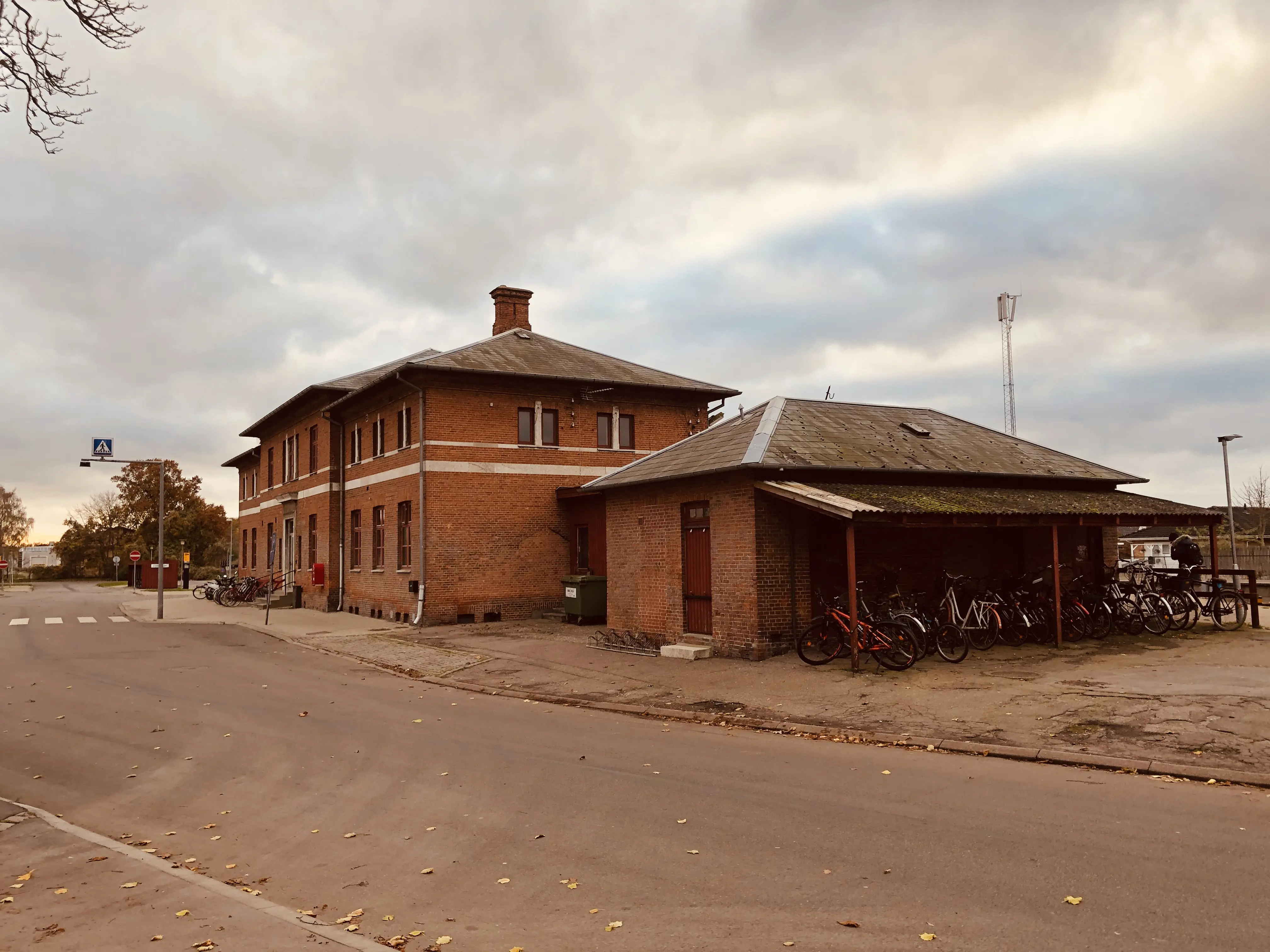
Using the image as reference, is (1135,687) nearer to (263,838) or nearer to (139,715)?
(263,838)

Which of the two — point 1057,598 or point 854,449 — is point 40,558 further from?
point 1057,598

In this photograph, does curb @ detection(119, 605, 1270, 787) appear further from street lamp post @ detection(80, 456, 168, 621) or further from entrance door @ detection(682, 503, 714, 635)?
street lamp post @ detection(80, 456, 168, 621)

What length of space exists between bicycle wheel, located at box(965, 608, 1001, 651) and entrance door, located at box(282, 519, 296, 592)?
26.6 metres

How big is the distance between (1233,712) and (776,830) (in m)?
6.20

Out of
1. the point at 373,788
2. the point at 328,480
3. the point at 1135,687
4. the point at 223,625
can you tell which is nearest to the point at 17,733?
the point at 373,788

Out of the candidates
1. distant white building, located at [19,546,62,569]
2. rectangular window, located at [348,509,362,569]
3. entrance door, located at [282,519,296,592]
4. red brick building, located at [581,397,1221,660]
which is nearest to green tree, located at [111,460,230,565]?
distant white building, located at [19,546,62,569]

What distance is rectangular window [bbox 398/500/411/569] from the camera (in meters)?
26.5

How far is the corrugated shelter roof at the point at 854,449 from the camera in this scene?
16438 mm

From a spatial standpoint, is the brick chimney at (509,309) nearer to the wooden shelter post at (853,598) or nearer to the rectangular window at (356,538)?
the rectangular window at (356,538)

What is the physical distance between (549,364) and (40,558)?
85.3 meters

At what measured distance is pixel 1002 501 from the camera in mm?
16766

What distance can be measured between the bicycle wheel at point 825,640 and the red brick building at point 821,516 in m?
0.95

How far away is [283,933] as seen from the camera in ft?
16.4

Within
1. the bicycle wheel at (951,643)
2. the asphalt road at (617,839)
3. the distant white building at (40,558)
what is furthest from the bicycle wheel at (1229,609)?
the distant white building at (40,558)
